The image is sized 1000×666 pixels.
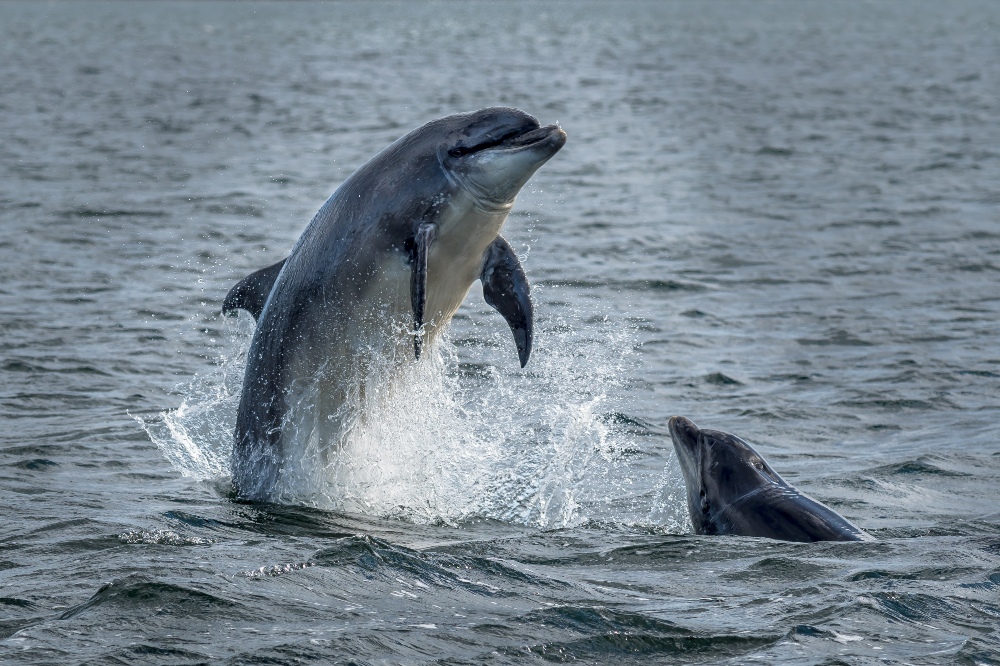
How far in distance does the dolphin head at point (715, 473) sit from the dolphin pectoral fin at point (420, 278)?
212cm

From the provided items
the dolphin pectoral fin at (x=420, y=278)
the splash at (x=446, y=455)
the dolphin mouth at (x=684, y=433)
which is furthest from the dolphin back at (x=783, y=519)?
the dolphin pectoral fin at (x=420, y=278)

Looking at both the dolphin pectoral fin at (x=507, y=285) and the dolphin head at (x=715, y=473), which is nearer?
the dolphin head at (x=715, y=473)

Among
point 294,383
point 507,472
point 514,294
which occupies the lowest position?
point 507,472

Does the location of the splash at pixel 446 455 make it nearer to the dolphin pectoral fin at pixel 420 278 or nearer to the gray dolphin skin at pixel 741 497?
the gray dolphin skin at pixel 741 497

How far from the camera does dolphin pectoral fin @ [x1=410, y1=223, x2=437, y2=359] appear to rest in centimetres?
1002

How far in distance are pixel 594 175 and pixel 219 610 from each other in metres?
24.8

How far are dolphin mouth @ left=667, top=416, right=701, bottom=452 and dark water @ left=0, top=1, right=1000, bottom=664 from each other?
1.85 feet

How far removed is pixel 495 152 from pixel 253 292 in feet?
7.43

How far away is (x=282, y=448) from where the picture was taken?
1104 cm

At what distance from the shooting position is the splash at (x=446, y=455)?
11.1m

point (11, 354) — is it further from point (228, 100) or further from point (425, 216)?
point (228, 100)

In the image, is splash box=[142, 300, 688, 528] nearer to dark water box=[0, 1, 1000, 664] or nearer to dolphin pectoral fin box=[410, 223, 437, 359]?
dark water box=[0, 1, 1000, 664]

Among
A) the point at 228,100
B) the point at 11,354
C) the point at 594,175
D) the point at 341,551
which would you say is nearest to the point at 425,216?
the point at 341,551

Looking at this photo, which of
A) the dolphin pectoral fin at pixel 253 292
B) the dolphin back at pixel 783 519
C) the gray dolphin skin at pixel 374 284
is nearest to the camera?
the dolphin back at pixel 783 519
